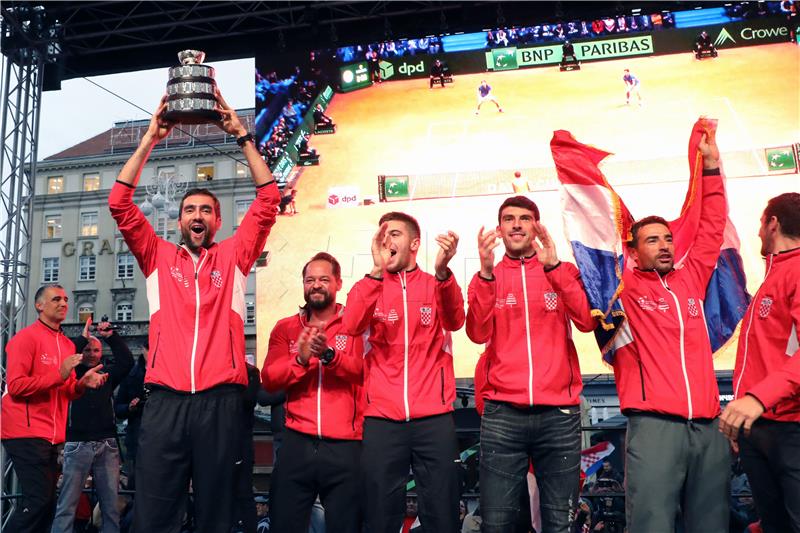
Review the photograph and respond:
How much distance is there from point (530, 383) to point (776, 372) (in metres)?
1.04

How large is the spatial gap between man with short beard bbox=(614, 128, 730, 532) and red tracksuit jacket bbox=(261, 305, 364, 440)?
1.31m

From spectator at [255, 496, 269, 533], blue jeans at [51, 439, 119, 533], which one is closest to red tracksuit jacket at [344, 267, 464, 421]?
blue jeans at [51, 439, 119, 533]

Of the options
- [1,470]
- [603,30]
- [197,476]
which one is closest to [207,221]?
[197,476]

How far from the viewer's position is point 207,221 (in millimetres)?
3660

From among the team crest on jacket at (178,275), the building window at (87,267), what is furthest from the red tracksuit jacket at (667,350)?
the building window at (87,267)

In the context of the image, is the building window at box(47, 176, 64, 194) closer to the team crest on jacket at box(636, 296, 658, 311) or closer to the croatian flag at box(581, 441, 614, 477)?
the croatian flag at box(581, 441, 614, 477)

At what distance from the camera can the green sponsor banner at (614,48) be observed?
877cm

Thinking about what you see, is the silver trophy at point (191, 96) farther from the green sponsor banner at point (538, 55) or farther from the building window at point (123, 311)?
the building window at point (123, 311)

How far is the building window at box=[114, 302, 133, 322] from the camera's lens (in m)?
43.2

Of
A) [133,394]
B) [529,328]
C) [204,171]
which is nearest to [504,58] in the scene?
[133,394]

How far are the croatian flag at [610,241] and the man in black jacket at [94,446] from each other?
142 inches

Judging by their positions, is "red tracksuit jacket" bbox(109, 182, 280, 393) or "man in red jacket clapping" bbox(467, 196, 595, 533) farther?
"man in red jacket clapping" bbox(467, 196, 595, 533)

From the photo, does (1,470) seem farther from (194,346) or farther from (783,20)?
(783,20)

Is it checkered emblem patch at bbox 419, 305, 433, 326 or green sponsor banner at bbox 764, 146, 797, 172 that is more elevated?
green sponsor banner at bbox 764, 146, 797, 172
